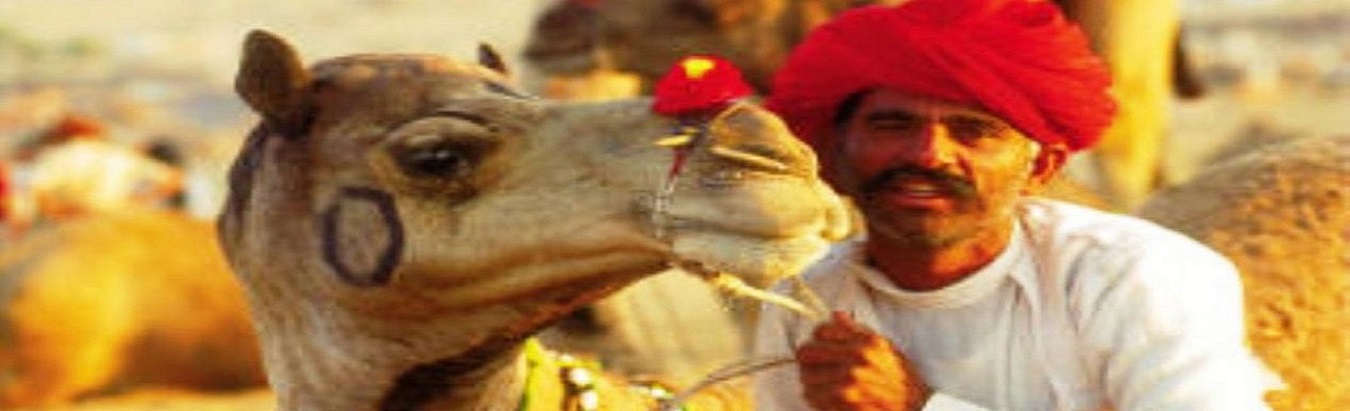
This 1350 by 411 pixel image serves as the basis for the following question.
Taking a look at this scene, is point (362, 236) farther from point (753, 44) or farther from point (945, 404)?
point (753, 44)

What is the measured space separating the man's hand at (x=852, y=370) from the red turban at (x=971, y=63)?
1.06 feet

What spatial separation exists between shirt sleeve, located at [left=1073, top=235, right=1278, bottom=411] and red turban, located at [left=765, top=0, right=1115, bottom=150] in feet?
0.66

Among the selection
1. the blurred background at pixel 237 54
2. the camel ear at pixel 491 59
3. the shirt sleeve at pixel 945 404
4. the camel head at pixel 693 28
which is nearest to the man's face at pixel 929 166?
the shirt sleeve at pixel 945 404

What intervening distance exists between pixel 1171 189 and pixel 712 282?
102 inches

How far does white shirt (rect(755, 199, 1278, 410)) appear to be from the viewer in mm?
3199

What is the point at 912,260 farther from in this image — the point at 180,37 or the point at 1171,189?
the point at 180,37

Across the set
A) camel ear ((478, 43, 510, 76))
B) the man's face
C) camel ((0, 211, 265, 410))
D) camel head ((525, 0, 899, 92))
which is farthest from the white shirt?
camel ((0, 211, 265, 410))

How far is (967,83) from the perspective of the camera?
127 inches

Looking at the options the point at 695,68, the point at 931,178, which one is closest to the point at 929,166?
the point at 931,178

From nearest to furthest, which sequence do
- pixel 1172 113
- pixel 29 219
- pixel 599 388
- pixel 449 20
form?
1. pixel 599 388
2. pixel 29 219
3. pixel 1172 113
4. pixel 449 20

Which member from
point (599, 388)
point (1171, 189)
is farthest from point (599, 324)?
point (599, 388)

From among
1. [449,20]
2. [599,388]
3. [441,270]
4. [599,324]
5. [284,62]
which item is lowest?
[449,20]

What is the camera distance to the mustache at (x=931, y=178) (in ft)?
10.6

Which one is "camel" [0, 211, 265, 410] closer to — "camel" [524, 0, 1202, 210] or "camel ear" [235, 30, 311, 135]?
"camel" [524, 0, 1202, 210]
